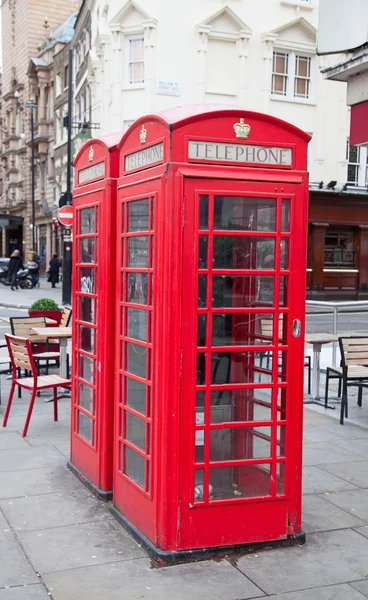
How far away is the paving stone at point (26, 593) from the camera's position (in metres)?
3.74

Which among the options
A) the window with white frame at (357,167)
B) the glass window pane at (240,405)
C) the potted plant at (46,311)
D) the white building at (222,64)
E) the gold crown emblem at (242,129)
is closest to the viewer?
the gold crown emblem at (242,129)

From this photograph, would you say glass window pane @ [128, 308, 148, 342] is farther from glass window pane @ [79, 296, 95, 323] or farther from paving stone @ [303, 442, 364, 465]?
paving stone @ [303, 442, 364, 465]

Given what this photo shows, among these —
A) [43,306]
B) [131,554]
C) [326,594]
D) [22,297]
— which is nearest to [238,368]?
[131,554]

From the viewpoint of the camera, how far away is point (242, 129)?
14.0ft

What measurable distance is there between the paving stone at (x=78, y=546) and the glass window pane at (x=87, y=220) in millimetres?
2235

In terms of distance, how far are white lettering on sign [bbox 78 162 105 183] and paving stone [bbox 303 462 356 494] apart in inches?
118

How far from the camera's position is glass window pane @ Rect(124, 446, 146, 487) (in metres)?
4.56

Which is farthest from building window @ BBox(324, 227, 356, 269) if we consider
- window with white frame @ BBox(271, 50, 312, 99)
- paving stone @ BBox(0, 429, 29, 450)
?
paving stone @ BBox(0, 429, 29, 450)

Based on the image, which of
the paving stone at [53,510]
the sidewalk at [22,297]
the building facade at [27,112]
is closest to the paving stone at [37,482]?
the paving stone at [53,510]

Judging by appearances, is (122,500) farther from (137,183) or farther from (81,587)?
(137,183)

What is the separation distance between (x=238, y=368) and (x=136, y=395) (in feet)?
2.32

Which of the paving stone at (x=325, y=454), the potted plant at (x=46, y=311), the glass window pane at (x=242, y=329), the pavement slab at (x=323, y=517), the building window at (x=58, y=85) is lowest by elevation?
the pavement slab at (x=323, y=517)

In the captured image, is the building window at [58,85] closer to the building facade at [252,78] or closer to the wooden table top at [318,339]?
the building facade at [252,78]

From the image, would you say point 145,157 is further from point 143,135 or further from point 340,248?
point 340,248
